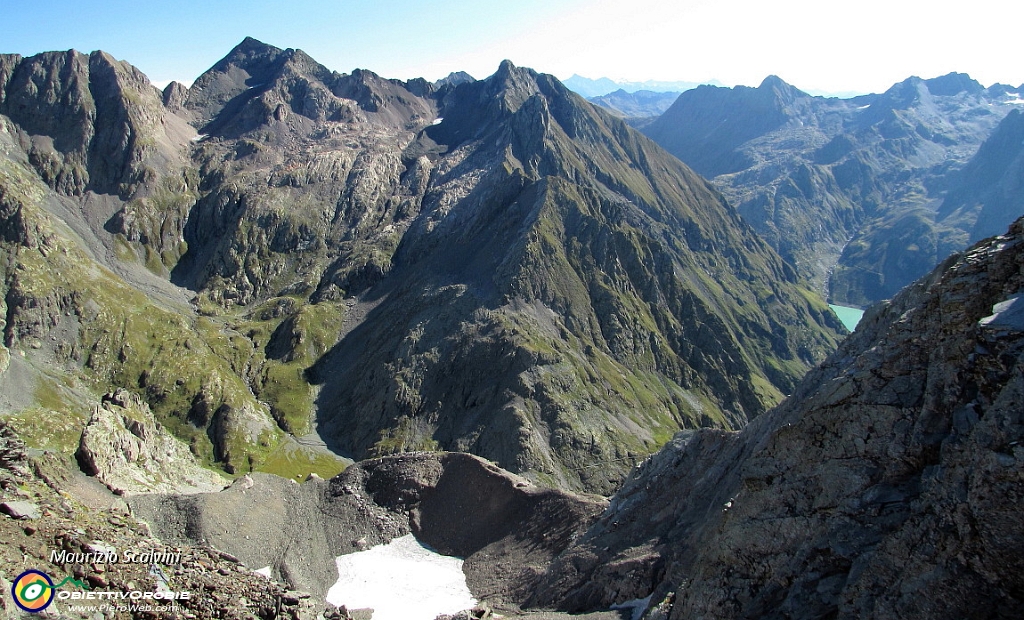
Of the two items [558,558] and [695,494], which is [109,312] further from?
[695,494]

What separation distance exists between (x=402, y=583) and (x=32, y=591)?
39.3 meters

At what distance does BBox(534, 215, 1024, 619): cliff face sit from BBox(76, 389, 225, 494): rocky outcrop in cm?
6998

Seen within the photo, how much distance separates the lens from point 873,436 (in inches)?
1062

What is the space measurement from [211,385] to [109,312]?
35510mm

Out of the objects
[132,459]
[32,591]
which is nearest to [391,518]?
[132,459]

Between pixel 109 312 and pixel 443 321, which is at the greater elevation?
pixel 109 312

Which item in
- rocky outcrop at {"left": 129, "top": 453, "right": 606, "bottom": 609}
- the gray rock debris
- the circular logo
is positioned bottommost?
rocky outcrop at {"left": 129, "top": 453, "right": 606, "bottom": 609}

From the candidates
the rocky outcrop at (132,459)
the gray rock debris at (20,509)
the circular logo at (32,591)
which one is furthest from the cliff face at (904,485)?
the rocky outcrop at (132,459)

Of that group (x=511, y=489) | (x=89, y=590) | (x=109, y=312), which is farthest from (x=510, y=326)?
(x=89, y=590)

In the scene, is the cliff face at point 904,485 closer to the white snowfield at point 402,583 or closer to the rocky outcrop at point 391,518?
the rocky outcrop at point 391,518

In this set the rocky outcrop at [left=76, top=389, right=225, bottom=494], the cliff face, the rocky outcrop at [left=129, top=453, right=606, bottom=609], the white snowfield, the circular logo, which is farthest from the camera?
the rocky outcrop at [left=76, top=389, right=225, bottom=494]

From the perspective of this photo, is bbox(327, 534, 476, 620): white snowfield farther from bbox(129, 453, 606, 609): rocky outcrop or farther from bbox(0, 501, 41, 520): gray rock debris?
bbox(0, 501, 41, 520): gray rock debris

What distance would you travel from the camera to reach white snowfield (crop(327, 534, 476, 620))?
60125 millimetres

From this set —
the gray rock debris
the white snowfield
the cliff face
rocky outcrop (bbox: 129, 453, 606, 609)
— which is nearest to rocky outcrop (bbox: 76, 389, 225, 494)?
rocky outcrop (bbox: 129, 453, 606, 609)
